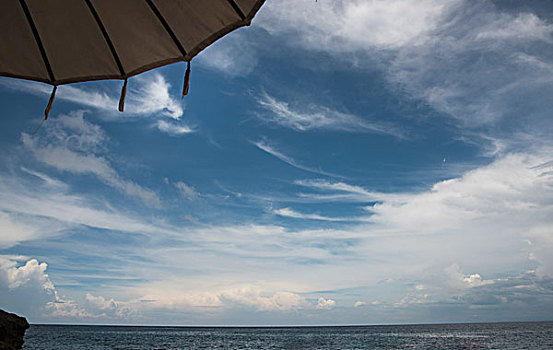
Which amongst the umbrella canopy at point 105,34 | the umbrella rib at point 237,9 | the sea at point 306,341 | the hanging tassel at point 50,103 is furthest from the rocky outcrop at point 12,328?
the sea at point 306,341

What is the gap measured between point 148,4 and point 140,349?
6354cm

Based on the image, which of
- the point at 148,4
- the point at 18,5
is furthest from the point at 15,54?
the point at 148,4

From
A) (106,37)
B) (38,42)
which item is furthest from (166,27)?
(38,42)

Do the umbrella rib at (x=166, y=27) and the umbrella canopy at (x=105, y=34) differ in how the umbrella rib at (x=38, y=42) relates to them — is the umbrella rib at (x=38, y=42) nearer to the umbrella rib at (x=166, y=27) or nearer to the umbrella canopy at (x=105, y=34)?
the umbrella canopy at (x=105, y=34)

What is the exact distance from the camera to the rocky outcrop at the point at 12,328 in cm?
1573

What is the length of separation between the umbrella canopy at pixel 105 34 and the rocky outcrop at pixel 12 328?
17.0m

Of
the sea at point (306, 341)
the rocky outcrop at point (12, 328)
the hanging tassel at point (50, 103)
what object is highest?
the hanging tassel at point (50, 103)

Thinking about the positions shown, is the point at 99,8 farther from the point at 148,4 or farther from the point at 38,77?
the point at 38,77

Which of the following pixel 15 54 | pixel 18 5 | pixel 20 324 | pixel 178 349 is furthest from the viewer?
pixel 178 349

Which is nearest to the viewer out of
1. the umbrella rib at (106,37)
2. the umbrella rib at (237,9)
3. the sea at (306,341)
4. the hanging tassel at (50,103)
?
the umbrella rib at (237,9)

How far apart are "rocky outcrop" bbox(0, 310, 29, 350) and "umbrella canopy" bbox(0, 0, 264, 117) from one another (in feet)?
55.9

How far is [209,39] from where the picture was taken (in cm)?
268

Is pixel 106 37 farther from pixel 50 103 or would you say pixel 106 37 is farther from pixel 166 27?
pixel 50 103

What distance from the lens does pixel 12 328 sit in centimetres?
1648
